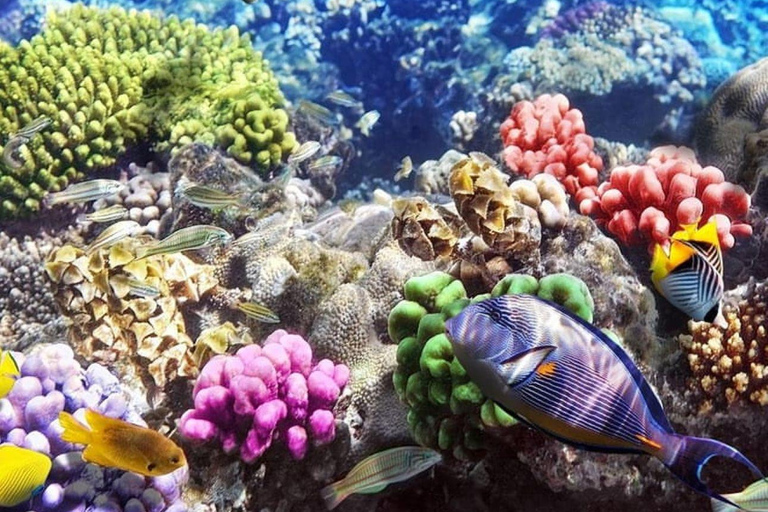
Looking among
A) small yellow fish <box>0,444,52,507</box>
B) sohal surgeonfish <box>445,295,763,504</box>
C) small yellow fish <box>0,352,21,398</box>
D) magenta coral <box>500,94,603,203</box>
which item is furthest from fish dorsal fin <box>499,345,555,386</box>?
magenta coral <box>500,94,603,203</box>

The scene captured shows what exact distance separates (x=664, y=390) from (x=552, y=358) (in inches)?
76.5

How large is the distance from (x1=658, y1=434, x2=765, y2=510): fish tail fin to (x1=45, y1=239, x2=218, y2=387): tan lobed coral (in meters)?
2.99

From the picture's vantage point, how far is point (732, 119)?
210 inches

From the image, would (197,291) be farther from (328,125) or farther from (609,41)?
(609,41)

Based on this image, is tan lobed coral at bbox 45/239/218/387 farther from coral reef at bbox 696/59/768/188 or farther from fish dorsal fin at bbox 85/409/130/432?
coral reef at bbox 696/59/768/188

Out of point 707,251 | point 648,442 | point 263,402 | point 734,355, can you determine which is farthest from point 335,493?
point 734,355

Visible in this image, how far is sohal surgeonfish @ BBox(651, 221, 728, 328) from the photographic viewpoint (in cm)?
236

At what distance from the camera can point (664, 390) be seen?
3.04 metres

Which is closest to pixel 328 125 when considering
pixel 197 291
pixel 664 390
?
pixel 197 291

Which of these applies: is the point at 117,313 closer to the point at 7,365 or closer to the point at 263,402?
the point at 7,365

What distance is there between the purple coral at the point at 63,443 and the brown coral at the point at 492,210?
210cm

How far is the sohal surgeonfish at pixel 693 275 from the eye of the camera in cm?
236

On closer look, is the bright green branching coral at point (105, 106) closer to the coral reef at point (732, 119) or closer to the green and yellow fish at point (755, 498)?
the coral reef at point (732, 119)

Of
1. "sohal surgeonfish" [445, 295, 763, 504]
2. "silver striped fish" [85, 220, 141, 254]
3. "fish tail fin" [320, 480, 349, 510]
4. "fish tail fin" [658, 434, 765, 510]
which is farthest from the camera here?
"silver striped fish" [85, 220, 141, 254]
